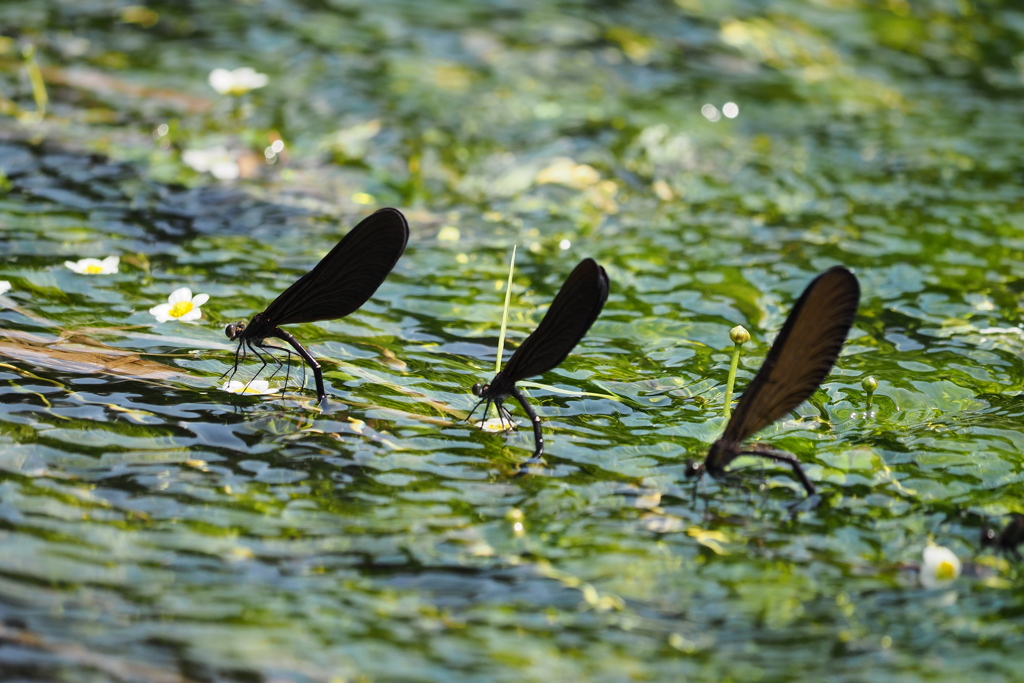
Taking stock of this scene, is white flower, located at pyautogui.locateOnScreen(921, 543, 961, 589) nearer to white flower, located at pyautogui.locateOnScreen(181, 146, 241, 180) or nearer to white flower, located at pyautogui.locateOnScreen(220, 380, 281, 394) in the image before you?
white flower, located at pyautogui.locateOnScreen(220, 380, 281, 394)

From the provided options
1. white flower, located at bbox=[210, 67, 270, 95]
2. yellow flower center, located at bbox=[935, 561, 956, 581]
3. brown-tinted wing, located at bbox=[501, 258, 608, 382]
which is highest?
white flower, located at bbox=[210, 67, 270, 95]

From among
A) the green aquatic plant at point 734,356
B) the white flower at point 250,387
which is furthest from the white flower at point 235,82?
the green aquatic plant at point 734,356

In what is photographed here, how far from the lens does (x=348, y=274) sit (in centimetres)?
340

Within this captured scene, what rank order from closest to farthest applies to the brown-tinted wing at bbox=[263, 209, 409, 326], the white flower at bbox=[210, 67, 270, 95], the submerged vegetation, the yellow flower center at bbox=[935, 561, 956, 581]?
the submerged vegetation < the yellow flower center at bbox=[935, 561, 956, 581] < the brown-tinted wing at bbox=[263, 209, 409, 326] < the white flower at bbox=[210, 67, 270, 95]

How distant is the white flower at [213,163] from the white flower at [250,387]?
2.92 meters

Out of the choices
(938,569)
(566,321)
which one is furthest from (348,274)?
(938,569)

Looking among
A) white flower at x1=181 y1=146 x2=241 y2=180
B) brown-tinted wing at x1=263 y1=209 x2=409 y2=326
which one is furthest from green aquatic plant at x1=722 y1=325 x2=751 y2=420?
white flower at x1=181 y1=146 x2=241 y2=180

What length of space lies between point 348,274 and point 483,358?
3.50ft

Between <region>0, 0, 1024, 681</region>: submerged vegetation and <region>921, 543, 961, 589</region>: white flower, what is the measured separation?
0.06 ft

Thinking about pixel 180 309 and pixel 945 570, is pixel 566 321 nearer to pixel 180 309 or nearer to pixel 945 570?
pixel 945 570

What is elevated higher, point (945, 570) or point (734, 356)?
point (734, 356)

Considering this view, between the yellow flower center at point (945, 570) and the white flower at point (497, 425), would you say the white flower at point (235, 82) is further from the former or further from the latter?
the yellow flower center at point (945, 570)

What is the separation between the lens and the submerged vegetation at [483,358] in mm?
2666

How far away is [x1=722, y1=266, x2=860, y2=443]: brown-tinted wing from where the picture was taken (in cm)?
291
